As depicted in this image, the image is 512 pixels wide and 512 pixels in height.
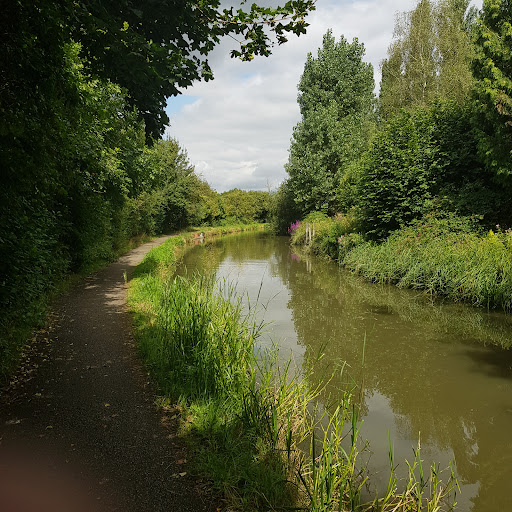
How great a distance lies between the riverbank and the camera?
909 cm

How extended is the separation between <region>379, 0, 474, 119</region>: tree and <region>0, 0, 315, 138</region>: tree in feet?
76.8

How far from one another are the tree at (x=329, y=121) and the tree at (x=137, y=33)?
22.5m

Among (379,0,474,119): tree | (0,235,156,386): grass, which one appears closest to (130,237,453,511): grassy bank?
(0,235,156,386): grass

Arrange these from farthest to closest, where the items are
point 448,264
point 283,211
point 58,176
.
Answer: point 283,211 → point 448,264 → point 58,176

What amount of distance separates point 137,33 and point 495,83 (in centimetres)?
1056

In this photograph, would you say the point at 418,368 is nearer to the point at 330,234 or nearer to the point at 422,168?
the point at 422,168

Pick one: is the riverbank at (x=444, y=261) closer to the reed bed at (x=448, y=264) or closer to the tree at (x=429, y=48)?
the reed bed at (x=448, y=264)

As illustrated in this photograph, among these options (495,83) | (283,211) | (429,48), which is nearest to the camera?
(495,83)

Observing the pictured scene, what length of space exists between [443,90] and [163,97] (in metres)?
23.9

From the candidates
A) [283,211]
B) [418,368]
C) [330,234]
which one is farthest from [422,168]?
[283,211]

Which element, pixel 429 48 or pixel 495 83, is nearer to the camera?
pixel 495 83

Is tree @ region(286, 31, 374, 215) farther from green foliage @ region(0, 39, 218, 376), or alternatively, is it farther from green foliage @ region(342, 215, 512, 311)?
green foliage @ region(0, 39, 218, 376)

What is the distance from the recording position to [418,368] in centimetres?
612

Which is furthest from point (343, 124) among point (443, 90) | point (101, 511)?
point (101, 511)
